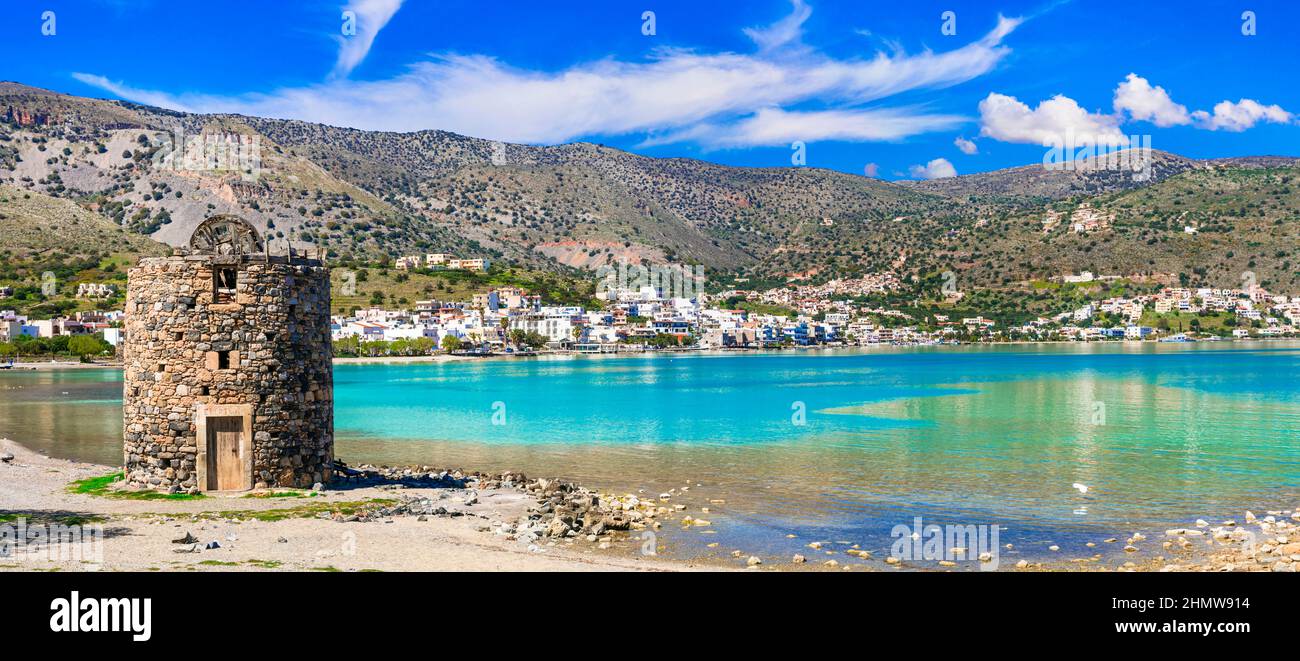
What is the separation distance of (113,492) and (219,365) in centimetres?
296

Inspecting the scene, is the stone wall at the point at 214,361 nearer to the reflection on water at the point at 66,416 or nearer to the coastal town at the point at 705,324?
the reflection on water at the point at 66,416

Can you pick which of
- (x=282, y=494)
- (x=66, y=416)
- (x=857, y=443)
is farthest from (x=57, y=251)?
(x=282, y=494)

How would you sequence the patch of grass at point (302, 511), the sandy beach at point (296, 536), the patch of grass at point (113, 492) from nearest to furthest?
the sandy beach at point (296, 536) < the patch of grass at point (302, 511) < the patch of grass at point (113, 492)

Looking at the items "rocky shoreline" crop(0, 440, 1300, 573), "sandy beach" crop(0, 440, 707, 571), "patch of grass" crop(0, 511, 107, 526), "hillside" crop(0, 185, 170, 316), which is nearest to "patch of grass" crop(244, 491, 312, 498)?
"rocky shoreline" crop(0, 440, 1300, 573)

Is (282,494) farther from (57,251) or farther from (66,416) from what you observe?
(57,251)

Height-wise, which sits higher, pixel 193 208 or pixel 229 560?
pixel 193 208

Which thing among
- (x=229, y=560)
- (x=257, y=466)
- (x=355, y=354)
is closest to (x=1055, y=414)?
(x=257, y=466)

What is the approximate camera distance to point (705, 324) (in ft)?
593

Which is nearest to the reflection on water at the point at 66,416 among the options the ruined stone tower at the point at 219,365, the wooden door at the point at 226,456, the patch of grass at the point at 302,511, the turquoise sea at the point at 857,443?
the turquoise sea at the point at 857,443

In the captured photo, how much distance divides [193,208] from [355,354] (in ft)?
319

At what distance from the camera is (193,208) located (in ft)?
635

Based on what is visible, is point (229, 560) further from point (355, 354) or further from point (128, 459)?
point (355, 354)
